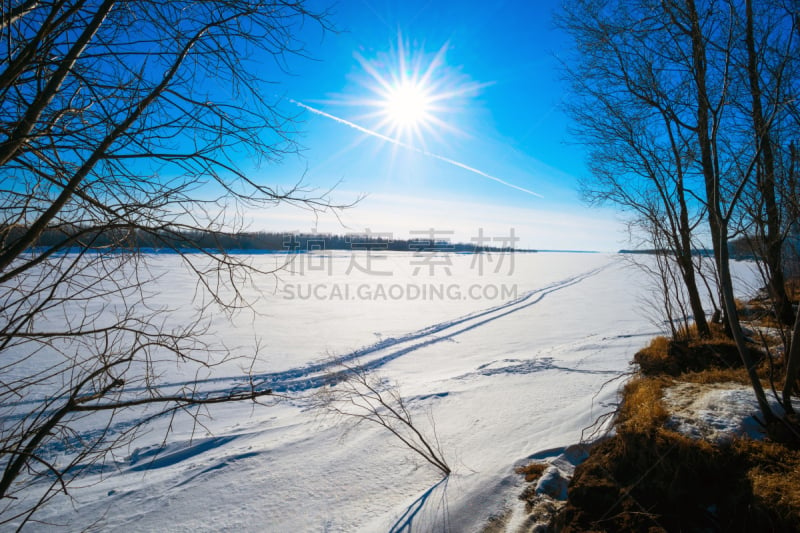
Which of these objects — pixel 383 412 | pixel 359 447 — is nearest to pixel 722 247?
pixel 359 447

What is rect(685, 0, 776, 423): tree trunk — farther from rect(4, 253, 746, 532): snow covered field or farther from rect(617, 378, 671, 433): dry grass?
rect(4, 253, 746, 532): snow covered field

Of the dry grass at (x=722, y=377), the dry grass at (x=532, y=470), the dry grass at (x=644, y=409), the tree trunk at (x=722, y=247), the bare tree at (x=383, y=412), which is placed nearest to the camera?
the tree trunk at (x=722, y=247)

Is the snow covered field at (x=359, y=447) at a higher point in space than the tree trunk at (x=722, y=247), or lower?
lower

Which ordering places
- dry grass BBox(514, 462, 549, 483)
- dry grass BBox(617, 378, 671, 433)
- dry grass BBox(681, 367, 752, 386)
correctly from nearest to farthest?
dry grass BBox(617, 378, 671, 433), dry grass BBox(514, 462, 549, 483), dry grass BBox(681, 367, 752, 386)

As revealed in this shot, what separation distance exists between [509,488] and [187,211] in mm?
3315

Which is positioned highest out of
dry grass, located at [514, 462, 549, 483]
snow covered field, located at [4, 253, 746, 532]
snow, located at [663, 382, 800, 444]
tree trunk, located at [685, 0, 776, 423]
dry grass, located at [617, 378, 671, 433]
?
tree trunk, located at [685, 0, 776, 423]

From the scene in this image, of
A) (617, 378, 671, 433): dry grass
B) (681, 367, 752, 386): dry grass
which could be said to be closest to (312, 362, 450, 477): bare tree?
(617, 378, 671, 433): dry grass

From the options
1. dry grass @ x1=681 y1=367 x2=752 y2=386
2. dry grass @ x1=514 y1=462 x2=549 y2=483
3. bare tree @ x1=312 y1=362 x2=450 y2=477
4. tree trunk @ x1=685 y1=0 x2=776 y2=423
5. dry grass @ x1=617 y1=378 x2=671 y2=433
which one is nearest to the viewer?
tree trunk @ x1=685 y1=0 x2=776 y2=423

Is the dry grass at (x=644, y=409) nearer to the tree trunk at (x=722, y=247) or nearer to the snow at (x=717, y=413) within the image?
the snow at (x=717, y=413)

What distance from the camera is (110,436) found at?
4730 mm

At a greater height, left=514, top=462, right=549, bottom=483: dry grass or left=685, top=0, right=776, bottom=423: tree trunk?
left=685, top=0, right=776, bottom=423: tree trunk

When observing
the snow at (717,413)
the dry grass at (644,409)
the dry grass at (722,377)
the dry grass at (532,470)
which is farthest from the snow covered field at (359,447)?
the snow at (717,413)

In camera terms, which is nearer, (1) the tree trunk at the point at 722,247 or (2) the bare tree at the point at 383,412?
(1) the tree trunk at the point at 722,247

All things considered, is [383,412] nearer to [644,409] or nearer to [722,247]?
[644,409]
